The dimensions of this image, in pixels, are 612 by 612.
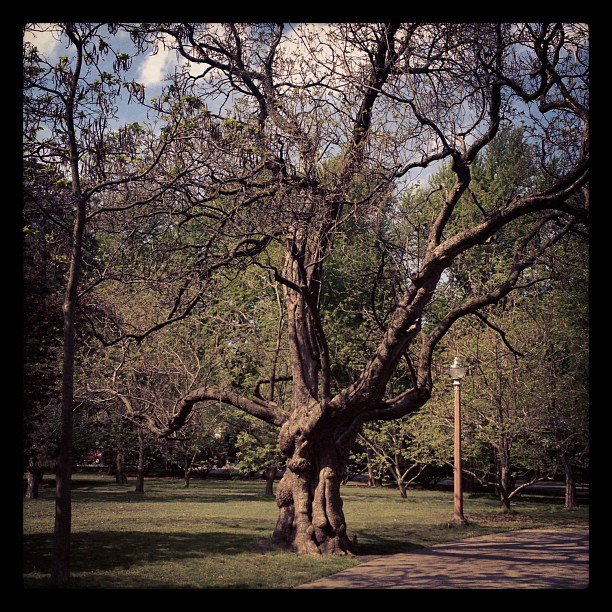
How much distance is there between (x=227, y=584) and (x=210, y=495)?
18722 millimetres

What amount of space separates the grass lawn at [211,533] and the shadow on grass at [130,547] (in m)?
0.02

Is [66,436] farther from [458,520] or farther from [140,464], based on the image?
[140,464]

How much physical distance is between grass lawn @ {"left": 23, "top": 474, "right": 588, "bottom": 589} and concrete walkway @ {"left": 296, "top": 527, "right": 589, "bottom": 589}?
1.75 feet

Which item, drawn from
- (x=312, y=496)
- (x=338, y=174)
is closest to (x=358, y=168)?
(x=338, y=174)

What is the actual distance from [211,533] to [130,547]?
2.71 m

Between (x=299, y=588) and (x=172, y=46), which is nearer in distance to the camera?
(x=299, y=588)

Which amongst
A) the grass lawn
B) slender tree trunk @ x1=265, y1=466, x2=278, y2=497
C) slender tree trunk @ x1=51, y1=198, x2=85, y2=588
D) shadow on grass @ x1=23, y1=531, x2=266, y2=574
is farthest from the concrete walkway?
slender tree trunk @ x1=265, y1=466, x2=278, y2=497

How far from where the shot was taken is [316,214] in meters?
11.0

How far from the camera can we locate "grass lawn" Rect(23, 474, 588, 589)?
1034 cm

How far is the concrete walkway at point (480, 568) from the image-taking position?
972cm

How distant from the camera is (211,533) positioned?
A: 1551 cm
